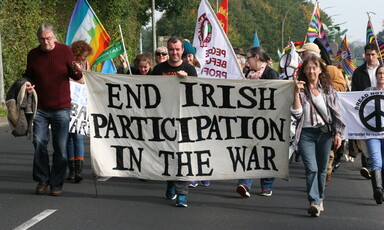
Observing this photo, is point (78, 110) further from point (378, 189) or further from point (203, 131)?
point (378, 189)

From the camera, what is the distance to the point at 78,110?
413 inches

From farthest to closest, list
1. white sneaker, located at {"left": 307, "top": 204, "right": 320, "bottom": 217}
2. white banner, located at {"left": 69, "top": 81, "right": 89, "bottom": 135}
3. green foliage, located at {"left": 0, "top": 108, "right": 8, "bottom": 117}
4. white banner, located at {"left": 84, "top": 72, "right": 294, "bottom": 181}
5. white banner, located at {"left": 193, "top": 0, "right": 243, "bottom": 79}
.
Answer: green foliage, located at {"left": 0, "top": 108, "right": 8, "bottom": 117}
white banner, located at {"left": 193, "top": 0, "right": 243, "bottom": 79}
white banner, located at {"left": 69, "top": 81, "right": 89, "bottom": 135}
white banner, located at {"left": 84, "top": 72, "right": 294, "bottom": 181}
white sneaker, located at {"left": 307, "top": 204, "right": 320, "bottom": 217}

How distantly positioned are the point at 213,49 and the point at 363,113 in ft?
8.43

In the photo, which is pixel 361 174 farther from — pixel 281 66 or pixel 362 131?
pixel 281 66

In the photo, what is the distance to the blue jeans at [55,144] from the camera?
8820mm

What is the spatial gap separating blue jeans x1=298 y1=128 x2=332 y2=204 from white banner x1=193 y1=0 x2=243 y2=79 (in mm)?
2563

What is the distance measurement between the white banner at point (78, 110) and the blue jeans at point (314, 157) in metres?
3.39

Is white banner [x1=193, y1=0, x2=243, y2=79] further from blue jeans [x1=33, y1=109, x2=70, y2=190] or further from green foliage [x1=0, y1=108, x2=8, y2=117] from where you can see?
green foliage [x1=0, y1=108, x2=8, y2=117]

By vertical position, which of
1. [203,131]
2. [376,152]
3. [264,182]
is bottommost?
[264,182]

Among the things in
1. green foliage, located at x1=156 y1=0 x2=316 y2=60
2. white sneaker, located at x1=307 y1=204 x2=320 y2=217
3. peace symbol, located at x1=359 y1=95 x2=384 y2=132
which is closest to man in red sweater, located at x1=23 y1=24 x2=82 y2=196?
white sneaker, located at x1=307 y1=204 x2=320 y2=217

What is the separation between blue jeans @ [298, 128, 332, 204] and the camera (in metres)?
7.75

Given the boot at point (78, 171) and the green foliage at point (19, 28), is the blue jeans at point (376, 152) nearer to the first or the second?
the boot at point (78, 171)

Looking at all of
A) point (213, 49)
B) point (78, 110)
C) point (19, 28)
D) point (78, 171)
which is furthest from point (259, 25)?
point (78, 171)

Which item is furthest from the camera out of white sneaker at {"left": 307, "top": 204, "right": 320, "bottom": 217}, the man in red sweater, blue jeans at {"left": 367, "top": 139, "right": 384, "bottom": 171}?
the man in red sweater
